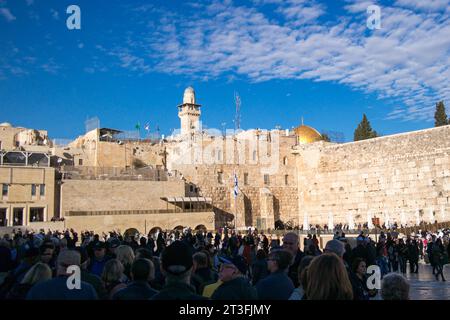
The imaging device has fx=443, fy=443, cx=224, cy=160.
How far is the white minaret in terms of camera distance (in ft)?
161

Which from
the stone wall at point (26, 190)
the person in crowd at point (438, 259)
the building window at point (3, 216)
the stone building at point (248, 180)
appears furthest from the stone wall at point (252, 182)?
the person in crowd at point (438, 259)

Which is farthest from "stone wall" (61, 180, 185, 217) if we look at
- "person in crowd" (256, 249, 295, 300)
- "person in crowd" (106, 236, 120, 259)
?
"person in crowd" (256, 249, 295, 300)

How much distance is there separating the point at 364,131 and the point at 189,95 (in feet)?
64.1

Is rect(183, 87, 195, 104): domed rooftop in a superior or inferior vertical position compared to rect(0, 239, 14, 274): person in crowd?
superior

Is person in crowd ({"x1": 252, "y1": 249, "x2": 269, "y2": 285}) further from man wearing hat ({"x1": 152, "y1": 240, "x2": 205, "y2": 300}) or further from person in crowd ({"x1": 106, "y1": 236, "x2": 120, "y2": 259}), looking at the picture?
man wearing hat ({"x1": 152, "y1": 240, "x2": 205, "y2": 300})

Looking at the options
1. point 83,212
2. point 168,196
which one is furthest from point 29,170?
point 168,196

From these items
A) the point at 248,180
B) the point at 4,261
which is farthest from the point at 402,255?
the point at 248,180

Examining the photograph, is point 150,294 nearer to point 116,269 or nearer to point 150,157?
point 116,269

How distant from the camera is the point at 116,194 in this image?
96.0 feet

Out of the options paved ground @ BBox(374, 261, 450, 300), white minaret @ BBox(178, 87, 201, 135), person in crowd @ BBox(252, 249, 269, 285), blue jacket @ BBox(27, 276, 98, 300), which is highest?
white minaret @ BBox(178, 87, 201, 135)

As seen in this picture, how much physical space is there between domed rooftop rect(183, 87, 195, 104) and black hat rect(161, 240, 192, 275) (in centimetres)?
4763

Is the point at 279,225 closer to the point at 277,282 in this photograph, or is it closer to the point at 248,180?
the point at 248,180

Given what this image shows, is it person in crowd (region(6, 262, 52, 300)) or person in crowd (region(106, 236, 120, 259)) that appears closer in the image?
person in crowd (region(6, 262, 52, 300))

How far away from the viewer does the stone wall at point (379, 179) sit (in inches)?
1107
